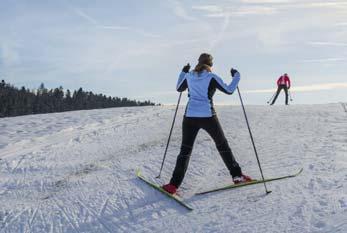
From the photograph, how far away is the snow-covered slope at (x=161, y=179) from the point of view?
6922 mm

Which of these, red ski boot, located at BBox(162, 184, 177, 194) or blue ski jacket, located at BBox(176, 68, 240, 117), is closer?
blue ski jacket, located at BBox(176, 68, 240, 117)

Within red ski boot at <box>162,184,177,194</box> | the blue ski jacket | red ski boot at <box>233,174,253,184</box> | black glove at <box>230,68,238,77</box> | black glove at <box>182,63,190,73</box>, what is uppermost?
black glove at <box>182,63,190,73</box>

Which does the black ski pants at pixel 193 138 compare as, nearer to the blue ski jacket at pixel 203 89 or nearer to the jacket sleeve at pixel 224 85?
the blue ski jacket at pixel 203 89

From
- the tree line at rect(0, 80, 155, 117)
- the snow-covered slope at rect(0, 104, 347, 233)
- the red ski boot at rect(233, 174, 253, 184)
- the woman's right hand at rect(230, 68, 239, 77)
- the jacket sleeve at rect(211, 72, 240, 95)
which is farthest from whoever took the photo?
the tree line at rect(0, 80, 155, 117)

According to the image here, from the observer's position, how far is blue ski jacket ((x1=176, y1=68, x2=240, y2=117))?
7.91 meters

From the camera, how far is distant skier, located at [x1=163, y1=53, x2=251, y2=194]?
7.96 metres

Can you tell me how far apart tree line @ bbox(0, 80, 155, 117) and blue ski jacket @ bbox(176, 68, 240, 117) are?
81.5 m

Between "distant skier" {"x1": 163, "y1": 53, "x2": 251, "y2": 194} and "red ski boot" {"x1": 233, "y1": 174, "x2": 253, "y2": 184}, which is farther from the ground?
"distant skier" {"x1": 163, "y1": 53, "x2": 251, "y2": 194}

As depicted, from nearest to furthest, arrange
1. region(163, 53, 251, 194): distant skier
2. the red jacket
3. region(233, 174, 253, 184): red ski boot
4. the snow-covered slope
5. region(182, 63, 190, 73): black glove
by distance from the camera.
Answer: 1. the snow-covered slope
2. region(163, 53, 251, 194): distant skier
3. region(233, 174, 253, 184): red ski boot
4. region(182, 63, 190, 73): black glove
5. the red jacket

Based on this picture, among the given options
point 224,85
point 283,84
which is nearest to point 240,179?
point 224,85

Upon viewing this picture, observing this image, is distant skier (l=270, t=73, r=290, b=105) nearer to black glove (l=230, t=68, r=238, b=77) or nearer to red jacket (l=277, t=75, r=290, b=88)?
red jacket (l=277, t=75, r=290, b=88)

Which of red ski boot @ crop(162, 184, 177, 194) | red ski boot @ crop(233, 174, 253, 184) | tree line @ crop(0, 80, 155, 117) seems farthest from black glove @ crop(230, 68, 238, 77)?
tree line @ crop(0, 80, 155, 117)

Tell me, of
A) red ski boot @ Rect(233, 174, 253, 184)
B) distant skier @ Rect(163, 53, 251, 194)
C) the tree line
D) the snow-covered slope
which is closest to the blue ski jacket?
distant skier @ Rect(163, 53, 251, 194)

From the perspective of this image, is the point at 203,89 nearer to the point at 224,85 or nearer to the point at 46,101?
the point at 224,85
